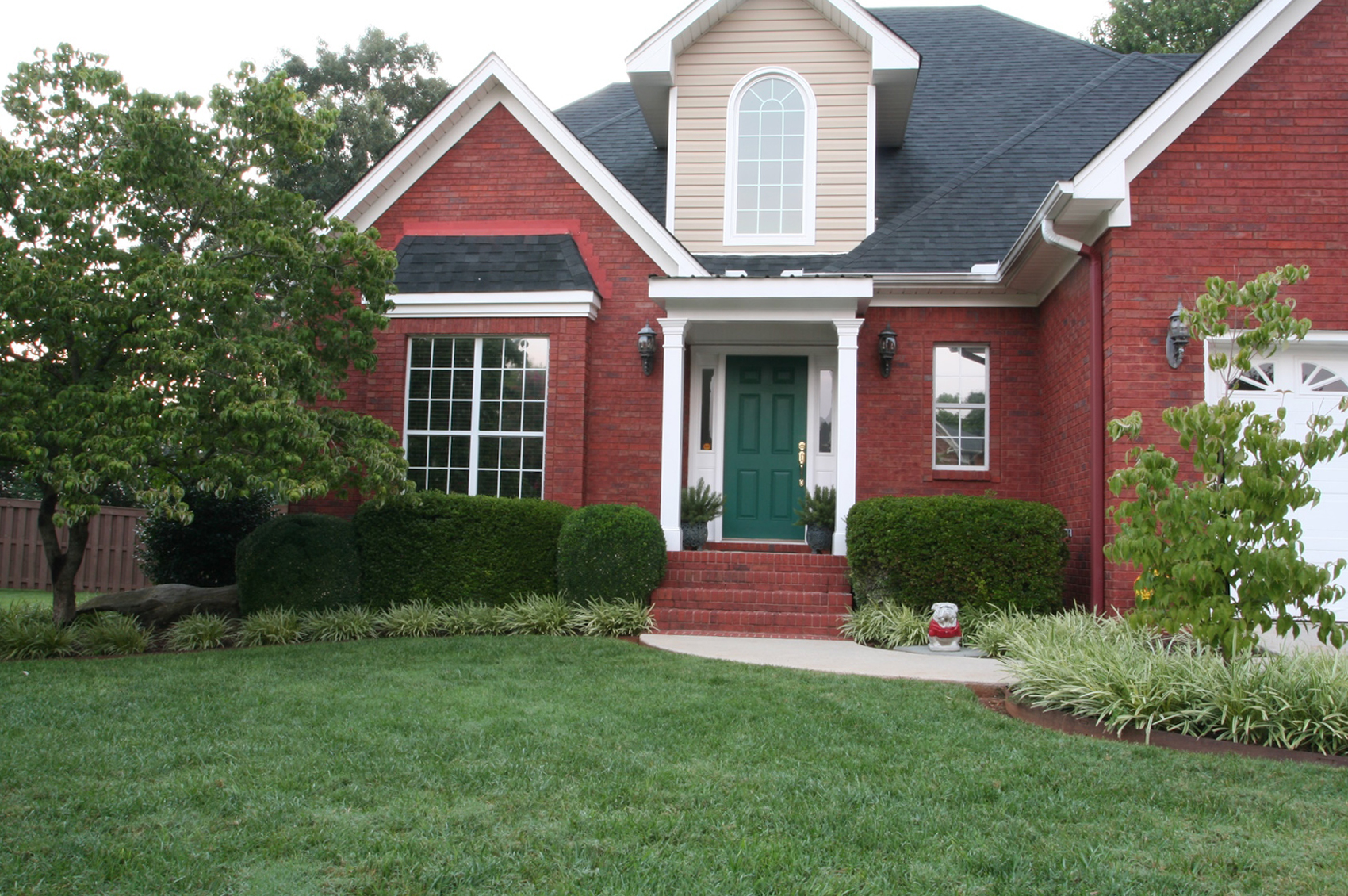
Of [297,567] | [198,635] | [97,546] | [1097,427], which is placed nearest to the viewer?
[198,635]

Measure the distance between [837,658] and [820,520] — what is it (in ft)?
11.3

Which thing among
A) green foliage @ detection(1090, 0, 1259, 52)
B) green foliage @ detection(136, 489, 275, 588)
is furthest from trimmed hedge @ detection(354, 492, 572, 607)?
green foliage @ detection(1090, 0, 1259, 52)

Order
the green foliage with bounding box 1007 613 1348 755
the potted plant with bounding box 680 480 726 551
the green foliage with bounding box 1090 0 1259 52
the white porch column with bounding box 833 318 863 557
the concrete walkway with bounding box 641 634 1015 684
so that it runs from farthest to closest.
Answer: the green foliage with bounding box 1090 0 1259 52, the potted plant with bounding box 680 480 726 551, the white porch column with bounding box 833 318 863 557, the concrete walkway with bounding box 641 634 1015 684, the green foliage with bounding box 1007 613 1348 755

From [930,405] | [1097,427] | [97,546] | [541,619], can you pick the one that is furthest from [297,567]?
[97,546]

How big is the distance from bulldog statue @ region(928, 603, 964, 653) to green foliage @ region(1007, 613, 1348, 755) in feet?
8.30

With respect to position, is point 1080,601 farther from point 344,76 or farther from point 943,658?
point 344,76

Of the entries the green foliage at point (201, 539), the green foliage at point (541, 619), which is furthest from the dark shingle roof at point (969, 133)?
the green foliage at point (201, 539)

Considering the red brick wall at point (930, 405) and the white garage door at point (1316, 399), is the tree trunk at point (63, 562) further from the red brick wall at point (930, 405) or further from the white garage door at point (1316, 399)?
the white garage door at point (1316, 399)

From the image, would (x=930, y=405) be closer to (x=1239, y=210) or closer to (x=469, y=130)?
(x=1239, y=210)

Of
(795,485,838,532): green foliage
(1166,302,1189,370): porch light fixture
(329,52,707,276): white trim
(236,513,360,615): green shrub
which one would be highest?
(329,52,707,276): white trim

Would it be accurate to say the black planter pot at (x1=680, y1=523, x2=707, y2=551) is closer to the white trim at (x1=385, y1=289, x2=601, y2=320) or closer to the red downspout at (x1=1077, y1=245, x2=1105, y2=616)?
the white trim at (x1=385, y1=289, x2=601, y2=320)

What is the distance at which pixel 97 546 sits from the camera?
15344 mm

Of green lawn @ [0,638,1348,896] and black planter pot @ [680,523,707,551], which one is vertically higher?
black planter pot @ [680,523,707,551]

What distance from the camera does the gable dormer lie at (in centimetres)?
1266
